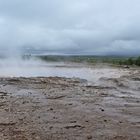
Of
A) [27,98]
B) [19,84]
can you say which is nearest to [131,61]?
[19,84]

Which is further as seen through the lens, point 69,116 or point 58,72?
point 58,72

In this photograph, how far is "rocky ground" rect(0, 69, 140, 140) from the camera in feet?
31.7

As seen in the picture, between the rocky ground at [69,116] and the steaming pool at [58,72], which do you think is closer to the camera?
the rocky ground at [69,116]

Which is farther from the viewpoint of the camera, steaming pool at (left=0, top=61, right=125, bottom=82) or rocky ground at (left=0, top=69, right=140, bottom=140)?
steaming pool at (left=0, top=61, right=125, bottom=82)

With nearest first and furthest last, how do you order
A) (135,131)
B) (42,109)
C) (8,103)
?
(135,131) < (42,109) < (8,103)

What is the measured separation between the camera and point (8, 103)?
48.8ft

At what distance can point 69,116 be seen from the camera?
12234 millimetres

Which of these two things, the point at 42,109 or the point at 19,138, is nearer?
the point at 19,138

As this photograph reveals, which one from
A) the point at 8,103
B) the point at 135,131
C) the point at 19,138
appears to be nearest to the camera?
the point at 19,138

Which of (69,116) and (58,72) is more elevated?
(58,72)

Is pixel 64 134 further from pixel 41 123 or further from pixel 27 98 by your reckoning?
pixel 27 98

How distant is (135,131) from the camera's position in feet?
32.8

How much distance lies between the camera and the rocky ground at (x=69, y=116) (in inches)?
380

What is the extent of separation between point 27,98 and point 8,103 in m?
1.82
